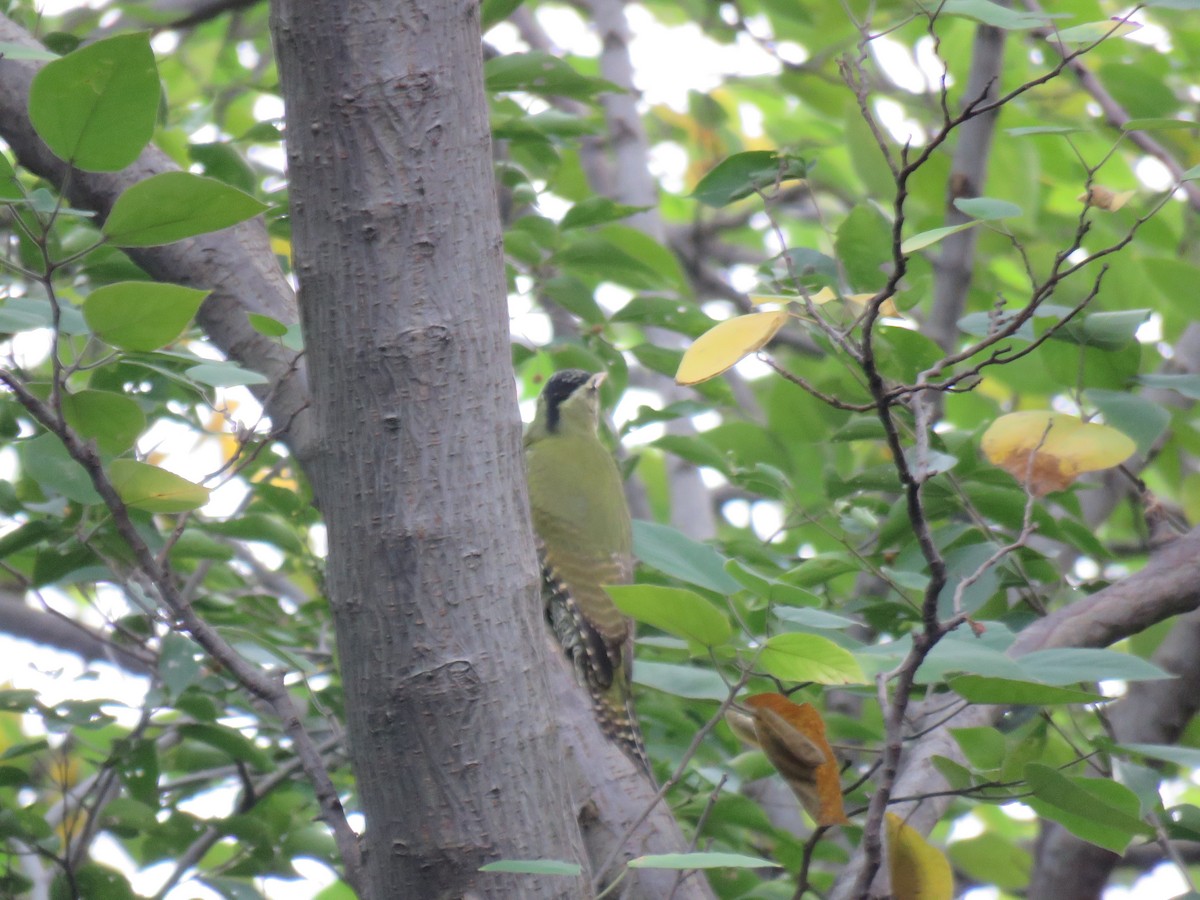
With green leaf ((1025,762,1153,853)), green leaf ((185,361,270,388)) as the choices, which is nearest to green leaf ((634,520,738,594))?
green leaf ((1025,762,1153,853))

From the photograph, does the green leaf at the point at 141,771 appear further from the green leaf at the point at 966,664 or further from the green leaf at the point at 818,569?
the green leaf at the point at 966,664

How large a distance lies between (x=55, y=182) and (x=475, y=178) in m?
1.08

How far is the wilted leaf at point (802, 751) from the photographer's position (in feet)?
4.65

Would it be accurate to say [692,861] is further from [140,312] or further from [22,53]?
[22,53]

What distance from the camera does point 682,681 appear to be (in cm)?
170

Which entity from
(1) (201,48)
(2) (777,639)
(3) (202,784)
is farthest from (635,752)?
(1) (201,48)

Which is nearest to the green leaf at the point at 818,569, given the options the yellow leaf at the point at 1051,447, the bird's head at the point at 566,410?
the yellow leaf at the point at 1051,447

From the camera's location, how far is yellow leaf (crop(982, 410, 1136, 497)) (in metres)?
1.76

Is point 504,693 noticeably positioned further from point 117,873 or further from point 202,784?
point 202,784

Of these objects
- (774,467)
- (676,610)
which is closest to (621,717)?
(774,467)

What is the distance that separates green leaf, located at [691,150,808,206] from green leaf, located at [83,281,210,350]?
1020 millimetres

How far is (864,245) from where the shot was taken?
2.31 m

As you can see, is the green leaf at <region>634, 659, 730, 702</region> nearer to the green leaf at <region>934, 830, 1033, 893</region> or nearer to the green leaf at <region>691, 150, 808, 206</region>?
the green leaf at <region>691, 150, 808, 206</region>

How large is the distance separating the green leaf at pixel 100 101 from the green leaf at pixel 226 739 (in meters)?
1.29
